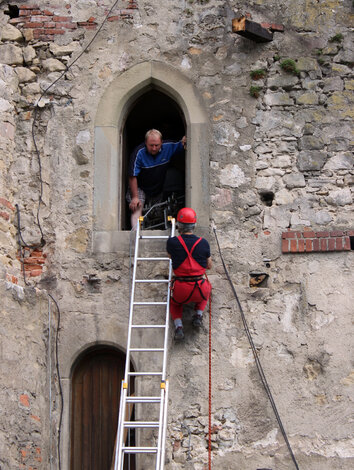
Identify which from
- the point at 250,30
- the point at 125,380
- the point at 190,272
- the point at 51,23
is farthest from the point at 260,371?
the point at 51,23

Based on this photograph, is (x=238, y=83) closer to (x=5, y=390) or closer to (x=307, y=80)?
(x=307, y=80)

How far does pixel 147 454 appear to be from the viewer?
265 inches

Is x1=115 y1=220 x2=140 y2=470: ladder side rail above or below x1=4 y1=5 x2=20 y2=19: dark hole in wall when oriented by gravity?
below

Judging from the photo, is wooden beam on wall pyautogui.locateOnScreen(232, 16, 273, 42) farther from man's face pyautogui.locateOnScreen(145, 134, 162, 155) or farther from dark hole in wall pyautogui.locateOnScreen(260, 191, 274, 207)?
dark hole in wall pyautogui.locateOnScreen(260, 191, 274, 207)

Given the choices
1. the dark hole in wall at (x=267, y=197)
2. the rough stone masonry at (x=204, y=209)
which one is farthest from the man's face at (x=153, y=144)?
the dark hole in wall at (x=267, y=197)

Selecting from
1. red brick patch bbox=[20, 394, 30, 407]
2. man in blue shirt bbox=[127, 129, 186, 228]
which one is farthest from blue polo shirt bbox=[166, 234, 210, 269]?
red brick patch bbox=[20, 394, 30, 407]

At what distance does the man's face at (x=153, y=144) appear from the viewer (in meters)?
7.81

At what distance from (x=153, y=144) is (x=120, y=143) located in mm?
357

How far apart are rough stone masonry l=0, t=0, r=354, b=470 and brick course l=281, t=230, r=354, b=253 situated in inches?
0.6

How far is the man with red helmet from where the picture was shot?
6.71 m

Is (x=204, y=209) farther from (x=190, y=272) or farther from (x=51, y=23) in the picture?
(x=51, y=23)

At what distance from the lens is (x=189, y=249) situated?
6.79 meters

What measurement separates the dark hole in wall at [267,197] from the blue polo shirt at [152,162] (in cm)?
115

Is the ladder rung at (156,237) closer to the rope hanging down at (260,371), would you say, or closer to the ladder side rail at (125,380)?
the ladder side rail at (125,380)
